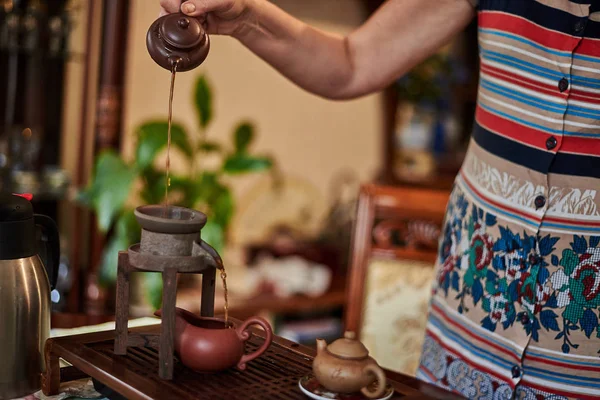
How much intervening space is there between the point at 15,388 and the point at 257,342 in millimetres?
362

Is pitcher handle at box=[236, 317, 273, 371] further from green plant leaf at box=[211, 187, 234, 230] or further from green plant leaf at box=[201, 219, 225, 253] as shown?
green plant leaf at box=[211, 187, 234, 230]

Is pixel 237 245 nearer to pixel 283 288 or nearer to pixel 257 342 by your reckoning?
pixel 283 288

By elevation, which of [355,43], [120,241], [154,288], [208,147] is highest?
[355,43]

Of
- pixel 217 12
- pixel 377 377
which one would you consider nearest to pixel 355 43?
pixel 217 12

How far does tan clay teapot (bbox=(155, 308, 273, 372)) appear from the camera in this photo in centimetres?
106

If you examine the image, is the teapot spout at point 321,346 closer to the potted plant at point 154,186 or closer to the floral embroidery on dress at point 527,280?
the floral embroidery on dress at point 527,280

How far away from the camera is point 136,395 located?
0.99 m

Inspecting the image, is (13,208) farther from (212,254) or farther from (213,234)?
(213,234)

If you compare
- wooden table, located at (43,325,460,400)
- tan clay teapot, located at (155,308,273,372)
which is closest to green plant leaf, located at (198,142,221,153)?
wooden table, located at (43,325,460,400)

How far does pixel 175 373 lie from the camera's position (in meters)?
1.07

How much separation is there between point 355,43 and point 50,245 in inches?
28.9

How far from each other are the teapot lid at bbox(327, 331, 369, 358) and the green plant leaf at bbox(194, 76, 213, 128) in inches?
87.4

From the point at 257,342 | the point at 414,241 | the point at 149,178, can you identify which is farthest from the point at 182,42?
the point at 149,178

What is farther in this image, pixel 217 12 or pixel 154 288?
pixel 154 288
